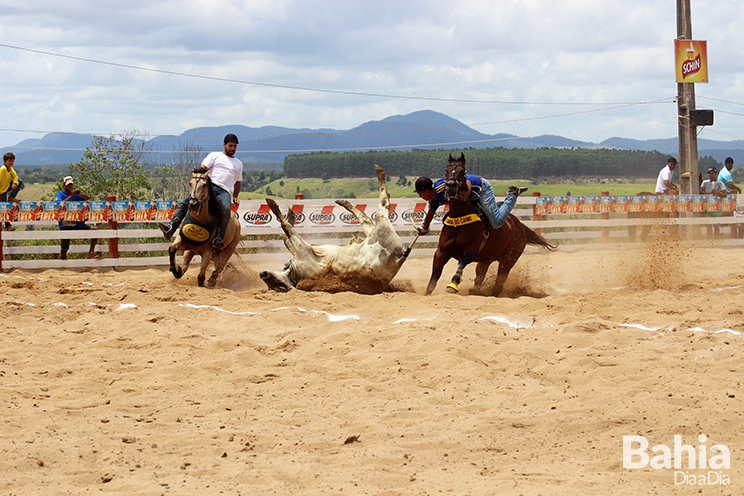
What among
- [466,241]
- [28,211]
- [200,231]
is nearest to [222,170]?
[200,231]

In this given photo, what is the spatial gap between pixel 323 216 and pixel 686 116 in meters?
10.8

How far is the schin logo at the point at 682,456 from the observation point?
336 centimetres

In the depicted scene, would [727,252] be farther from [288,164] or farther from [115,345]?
[288,164]

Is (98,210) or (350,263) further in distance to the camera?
(98,210)

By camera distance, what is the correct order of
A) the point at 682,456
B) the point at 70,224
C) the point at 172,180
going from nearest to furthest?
the point at 682,456
the point at 70,224
the point at 172,180

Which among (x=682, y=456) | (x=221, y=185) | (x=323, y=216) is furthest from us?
(x=323, y=216)

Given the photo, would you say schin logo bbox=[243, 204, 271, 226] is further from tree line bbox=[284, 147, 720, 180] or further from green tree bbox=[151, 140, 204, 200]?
tree line bbox=[284, 147, 720, 180]

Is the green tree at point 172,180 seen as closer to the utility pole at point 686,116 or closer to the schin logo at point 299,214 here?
the schin logo at point 299,214

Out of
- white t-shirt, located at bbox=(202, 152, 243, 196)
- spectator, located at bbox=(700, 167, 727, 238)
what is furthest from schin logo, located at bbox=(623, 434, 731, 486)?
spectator, located at bbox=(700, 167, 727, 238)

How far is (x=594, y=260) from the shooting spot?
1380 centimetres

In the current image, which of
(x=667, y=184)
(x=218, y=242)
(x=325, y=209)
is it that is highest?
(x=667, y=184)

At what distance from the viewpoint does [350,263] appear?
8.60 metres

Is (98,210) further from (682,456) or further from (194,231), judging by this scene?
(682,456)

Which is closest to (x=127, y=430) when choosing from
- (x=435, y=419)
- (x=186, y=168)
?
(x=435, y=419)
